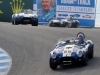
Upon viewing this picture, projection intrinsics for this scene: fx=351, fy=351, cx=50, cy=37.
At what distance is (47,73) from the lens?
9.47 metres

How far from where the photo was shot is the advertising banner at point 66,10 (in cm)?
3675

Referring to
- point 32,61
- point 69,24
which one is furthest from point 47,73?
point 69,24

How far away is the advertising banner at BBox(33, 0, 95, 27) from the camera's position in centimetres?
3675

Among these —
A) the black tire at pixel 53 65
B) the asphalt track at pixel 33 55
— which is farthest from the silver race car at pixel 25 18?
the black tire at pixel 53 65

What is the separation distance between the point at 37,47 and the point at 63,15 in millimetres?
23723

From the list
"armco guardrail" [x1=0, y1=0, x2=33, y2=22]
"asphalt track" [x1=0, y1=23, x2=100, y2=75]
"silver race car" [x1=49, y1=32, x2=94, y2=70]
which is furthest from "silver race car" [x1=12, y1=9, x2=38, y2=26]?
"silver race car" [x1=49, y1=32, x2=94, y2=70]

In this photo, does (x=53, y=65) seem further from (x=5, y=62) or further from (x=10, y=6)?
(x=10, y=6)

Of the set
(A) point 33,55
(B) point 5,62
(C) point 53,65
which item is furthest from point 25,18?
(C) point 53,65

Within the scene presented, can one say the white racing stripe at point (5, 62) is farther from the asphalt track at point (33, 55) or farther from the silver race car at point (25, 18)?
the silver race car at point (25, 18)

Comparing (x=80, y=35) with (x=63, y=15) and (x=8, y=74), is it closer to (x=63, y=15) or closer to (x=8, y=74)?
Result: (x=8, y=74)

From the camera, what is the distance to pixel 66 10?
37.8 m

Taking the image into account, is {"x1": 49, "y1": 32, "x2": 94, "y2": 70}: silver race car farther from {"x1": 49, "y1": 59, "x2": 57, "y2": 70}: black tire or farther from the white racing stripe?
the white racing stripe

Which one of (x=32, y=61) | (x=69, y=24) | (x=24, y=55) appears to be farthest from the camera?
(x=69, y=24)

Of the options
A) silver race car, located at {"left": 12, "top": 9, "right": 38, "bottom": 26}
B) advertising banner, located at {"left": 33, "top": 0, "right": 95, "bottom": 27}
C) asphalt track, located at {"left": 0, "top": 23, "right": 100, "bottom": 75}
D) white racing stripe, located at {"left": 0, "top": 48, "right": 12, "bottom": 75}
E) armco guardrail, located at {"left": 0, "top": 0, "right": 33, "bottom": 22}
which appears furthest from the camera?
advertising banner, located at {"left": 33, "top": 0, "right": 95, "bottom": 27}
